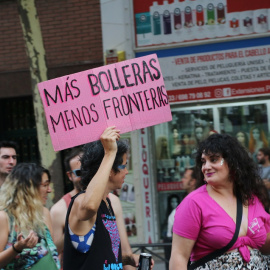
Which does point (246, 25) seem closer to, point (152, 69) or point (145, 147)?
point (145, 147)

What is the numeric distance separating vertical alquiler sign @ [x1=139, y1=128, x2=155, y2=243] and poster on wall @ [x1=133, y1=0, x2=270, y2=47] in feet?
5.22

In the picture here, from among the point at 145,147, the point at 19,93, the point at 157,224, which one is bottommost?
the point at 157,224

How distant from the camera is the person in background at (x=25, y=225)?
4754 millimetres

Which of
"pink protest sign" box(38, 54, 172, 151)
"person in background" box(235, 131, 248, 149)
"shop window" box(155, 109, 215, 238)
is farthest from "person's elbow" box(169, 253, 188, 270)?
"shop window" box(155, 109, 215, 238)

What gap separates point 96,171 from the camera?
12.9ft

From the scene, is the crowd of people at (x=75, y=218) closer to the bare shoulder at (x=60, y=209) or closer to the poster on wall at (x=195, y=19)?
the bare shoulder at (x=60, y=209)

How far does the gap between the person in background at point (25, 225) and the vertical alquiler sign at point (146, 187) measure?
6309 millimetres

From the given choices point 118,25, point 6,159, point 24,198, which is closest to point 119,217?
point 24,198

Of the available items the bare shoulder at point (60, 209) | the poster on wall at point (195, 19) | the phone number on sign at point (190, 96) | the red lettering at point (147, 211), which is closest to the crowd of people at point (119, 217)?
the bare shoulder at point (60, 209)

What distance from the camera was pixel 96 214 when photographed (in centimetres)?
379

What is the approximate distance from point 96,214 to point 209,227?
0.80m

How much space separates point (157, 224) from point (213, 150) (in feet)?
24.3

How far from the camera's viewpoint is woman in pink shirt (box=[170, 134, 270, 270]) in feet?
13.9

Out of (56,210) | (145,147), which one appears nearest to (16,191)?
(56,210)
